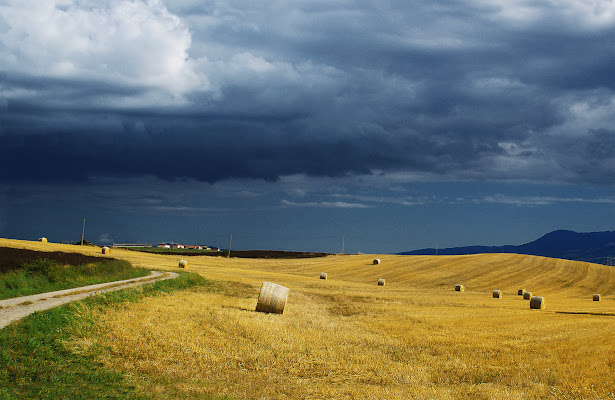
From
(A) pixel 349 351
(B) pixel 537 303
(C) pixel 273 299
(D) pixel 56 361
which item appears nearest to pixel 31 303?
(D) pixel 56 361

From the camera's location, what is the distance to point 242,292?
3534 cm

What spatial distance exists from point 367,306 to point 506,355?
14.6 m

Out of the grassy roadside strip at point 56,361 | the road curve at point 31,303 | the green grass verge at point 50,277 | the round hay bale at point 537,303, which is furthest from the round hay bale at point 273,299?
the round hay bale at point 537,303

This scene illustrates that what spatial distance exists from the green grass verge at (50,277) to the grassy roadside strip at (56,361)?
330 inches

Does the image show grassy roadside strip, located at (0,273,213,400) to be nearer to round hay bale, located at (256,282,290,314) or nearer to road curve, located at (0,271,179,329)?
road curve, located at (0,271,179,329)

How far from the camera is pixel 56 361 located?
565 inches

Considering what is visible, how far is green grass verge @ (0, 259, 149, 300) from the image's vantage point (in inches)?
1087

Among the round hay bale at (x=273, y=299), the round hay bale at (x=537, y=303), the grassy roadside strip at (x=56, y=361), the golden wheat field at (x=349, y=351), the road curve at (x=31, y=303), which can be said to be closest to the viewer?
the grassy roadside strip at (x=56, y=361)

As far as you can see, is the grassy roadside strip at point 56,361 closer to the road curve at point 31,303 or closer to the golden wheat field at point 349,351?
the golden wheat field at point 349,351

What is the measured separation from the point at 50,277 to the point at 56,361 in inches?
770

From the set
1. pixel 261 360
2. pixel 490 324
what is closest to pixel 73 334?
pixel 261 360

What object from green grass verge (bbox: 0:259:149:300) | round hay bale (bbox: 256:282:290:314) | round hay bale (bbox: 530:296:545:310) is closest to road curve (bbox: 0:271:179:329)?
green grass verge (bbox: 0:259:149:300)

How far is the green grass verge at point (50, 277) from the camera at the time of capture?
90.6 ft

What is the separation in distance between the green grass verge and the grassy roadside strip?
27.5 ft
